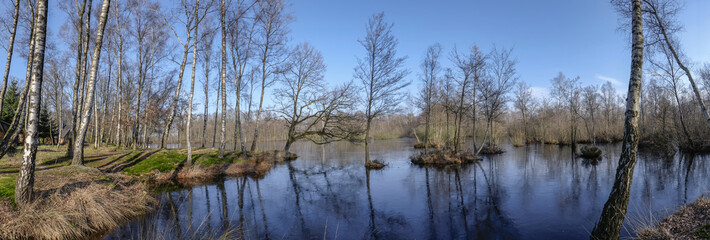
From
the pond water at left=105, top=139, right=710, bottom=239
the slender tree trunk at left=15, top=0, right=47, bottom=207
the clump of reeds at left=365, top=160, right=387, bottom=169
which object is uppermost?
the slender tree trunk at left=15, top=0, right=47, bottom=207

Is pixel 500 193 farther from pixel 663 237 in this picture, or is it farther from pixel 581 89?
pixel 581 89

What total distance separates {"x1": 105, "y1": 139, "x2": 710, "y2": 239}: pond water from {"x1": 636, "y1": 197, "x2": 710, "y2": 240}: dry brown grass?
13.1 inches

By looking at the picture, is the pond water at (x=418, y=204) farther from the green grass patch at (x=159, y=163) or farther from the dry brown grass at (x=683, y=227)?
the green grass patch at (x=159, y=163)

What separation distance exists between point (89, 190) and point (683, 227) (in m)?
12.9

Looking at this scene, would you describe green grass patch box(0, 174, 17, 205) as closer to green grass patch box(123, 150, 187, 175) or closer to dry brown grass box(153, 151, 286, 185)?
green grass patch box(123, 150, 187, 175)

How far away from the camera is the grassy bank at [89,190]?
6195 millimetres

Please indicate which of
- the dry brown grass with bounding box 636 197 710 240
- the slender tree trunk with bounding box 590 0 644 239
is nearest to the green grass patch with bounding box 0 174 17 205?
the slender tree trunk with bounding box 590 0 644 239

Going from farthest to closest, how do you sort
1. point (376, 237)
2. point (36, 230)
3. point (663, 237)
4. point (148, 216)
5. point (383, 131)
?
point (383, 131) < point (148, 216) < point (376, 237) < point (36, 230) < point (663, 237)

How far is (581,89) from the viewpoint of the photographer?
35625 millimetres

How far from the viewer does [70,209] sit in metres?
6.98

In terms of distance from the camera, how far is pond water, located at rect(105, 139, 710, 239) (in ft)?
24.9

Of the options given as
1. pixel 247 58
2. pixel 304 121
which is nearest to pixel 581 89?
pixel 304 121

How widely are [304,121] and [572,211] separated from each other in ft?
62.9

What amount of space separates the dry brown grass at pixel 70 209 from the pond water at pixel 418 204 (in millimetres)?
558
